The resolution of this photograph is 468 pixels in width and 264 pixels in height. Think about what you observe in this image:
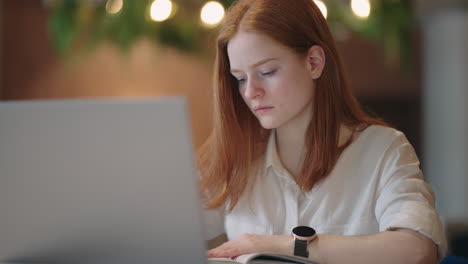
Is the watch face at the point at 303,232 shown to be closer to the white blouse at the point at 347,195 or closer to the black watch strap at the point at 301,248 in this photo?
the black watch strap at the point at 301,248

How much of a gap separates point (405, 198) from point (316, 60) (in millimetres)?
382

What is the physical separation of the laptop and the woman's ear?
2.06 feet

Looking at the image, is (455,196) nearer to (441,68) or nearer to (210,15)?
(441,68)

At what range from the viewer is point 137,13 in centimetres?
270

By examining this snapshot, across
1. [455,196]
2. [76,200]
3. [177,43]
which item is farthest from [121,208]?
[455,196]

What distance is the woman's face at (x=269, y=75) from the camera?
1.19m

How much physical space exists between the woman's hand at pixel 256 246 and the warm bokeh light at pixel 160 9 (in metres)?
1.77

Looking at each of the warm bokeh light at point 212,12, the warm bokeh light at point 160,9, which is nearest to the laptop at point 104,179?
the warm bokeh light at point 212,12

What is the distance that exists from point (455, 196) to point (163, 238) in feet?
13.0

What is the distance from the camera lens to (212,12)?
249 cm

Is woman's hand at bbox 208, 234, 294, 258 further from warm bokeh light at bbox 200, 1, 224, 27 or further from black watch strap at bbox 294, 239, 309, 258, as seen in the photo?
warm bokeh light at bbox 200, 1, 224, 27

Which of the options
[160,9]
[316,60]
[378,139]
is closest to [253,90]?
[316,60]

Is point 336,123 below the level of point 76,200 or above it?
above

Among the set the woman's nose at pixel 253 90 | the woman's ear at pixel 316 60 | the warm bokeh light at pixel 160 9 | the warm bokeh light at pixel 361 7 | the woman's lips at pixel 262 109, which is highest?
the warm bokeh light at pixel 160 9
